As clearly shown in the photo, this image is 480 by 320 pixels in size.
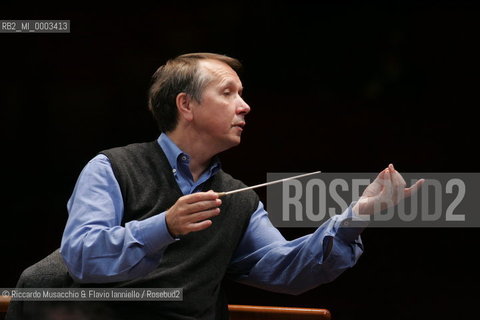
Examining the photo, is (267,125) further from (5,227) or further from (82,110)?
(5,227)

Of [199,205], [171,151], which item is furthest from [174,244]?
[199,205]

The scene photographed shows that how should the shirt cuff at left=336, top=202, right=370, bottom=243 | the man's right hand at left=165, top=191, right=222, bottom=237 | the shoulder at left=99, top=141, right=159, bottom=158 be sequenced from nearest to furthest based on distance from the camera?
the man's right hand at left=165, top=191, right=222, bottom=237, the shirt cuff at left=336, top=202, right=370, bottom=243, the shoulder at left=99, top=141, right=159, bottom=158

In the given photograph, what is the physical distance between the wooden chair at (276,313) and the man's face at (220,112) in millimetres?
372

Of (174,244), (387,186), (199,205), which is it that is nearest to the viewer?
(199,205)

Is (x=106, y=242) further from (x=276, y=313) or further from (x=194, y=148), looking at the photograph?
(x=276, y=313)

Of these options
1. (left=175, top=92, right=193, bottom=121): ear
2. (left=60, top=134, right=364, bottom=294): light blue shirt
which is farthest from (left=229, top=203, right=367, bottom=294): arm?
(left=175, top=92, right=193, bottom=121): ear

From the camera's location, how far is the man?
135cm

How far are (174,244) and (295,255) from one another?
255 mm

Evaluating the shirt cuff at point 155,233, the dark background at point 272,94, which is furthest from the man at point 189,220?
the dark background at point 272,94

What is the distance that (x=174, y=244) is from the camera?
1530mm

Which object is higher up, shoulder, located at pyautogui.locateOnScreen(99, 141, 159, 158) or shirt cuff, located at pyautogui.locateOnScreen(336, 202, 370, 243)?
shoulder, located at pyautogui.locateOnScreen(99, 141, 159, 158)

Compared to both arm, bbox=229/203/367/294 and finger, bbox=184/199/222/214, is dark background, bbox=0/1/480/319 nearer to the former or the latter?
arm, bbox=229/203/367/294

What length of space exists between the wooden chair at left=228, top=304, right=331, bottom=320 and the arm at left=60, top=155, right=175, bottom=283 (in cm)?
34

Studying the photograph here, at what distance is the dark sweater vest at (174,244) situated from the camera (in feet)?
4.85
